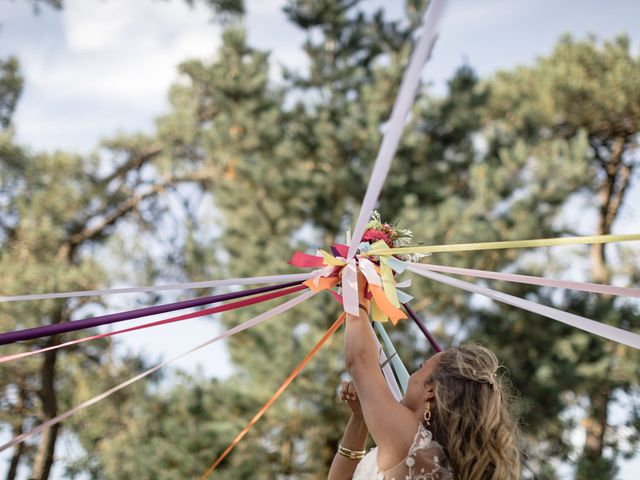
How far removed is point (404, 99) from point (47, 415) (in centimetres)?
1061

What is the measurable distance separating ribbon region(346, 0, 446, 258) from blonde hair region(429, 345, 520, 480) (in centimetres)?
51

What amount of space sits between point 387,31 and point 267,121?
277 cm

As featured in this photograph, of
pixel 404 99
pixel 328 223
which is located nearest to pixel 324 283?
pixel 404 99

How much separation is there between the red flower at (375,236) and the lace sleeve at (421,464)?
2.35 ft

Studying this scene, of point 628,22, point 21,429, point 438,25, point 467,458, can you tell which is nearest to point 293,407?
point 21,429

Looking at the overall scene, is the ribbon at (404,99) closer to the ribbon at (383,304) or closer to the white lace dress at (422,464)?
the ribbon at (383,304)

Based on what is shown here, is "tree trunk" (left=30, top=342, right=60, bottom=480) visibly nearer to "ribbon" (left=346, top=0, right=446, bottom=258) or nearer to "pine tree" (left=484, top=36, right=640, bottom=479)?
"pine tree" (left=484, top=36, right=640, bottom=479)

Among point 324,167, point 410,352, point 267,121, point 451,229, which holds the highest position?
point 267,121

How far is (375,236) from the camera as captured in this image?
237 centimetres

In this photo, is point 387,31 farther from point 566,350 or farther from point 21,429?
point 21,429

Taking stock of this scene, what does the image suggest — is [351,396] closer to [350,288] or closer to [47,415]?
[350,288]

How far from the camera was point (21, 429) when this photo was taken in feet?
37.0

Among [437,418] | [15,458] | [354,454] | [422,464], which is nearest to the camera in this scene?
[422,464]

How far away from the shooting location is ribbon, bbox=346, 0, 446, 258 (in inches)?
57.5
